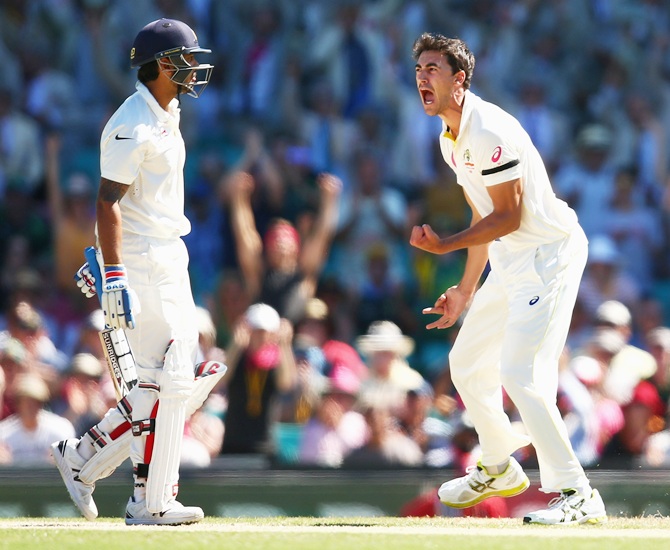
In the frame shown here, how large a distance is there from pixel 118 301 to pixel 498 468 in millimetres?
2006

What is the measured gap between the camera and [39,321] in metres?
10.1

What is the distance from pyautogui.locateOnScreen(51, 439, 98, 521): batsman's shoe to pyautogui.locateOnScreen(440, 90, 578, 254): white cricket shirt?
2.22m

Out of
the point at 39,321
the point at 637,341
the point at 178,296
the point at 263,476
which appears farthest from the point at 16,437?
the point at 637,341

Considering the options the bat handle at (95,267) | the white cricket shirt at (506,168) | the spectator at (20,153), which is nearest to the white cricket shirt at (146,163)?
the bat handle at (95,267)

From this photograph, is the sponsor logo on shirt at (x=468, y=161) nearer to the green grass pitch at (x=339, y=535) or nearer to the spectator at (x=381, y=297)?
the green grass pitch at (x=339, y=535)

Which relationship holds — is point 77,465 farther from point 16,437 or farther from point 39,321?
point 39,321

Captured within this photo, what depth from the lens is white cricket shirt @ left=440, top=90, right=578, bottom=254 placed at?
599 centimetres

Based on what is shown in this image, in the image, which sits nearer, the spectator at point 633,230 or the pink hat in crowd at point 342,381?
the pink hat in crowd at point 342,381

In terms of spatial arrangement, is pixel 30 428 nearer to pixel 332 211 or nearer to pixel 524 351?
pixel 332 211

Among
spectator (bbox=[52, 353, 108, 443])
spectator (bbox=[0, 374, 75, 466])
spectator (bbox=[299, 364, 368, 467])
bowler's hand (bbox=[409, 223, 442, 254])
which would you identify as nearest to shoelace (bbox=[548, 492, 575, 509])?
bowler's hand (bbox=[409, 223, 442, 254])

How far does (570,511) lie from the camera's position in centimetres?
600

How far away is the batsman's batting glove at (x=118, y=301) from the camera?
18.8ft

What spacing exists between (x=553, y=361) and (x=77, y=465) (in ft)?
7.40

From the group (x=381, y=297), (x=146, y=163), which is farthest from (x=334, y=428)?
(x=146, y=163)
